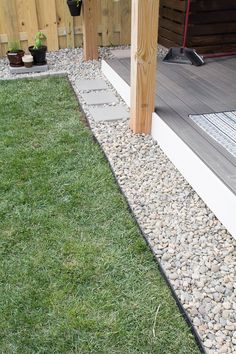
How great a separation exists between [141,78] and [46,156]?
0.91m

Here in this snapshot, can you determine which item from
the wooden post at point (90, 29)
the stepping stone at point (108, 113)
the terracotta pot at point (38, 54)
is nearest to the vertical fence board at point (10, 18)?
the terracotta pot at point (38, 54)

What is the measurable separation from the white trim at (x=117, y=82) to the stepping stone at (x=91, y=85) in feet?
0.32

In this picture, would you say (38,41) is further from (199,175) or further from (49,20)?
(199,175)

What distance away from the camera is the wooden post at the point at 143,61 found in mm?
2619

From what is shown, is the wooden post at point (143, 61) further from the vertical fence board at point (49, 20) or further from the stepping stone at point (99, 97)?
the vertical fence board at point (49, 20)

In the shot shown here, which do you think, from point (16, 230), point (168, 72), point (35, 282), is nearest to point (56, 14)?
point (168, 72)

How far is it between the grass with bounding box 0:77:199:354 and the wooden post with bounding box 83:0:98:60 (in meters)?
2.26

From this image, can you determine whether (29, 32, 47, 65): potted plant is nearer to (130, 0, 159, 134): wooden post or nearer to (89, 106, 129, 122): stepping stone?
(89, 106, 129, 122): stepping stone

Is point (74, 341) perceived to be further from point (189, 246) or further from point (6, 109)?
point (6, 109)

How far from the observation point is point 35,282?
5.77 feet

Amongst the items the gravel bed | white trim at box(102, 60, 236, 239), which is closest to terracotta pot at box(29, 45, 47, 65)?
the gravel bed

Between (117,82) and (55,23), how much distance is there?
1.94 metres

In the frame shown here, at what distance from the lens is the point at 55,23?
5.27 m

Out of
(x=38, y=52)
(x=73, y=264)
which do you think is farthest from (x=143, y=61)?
(x=38, y=52)
